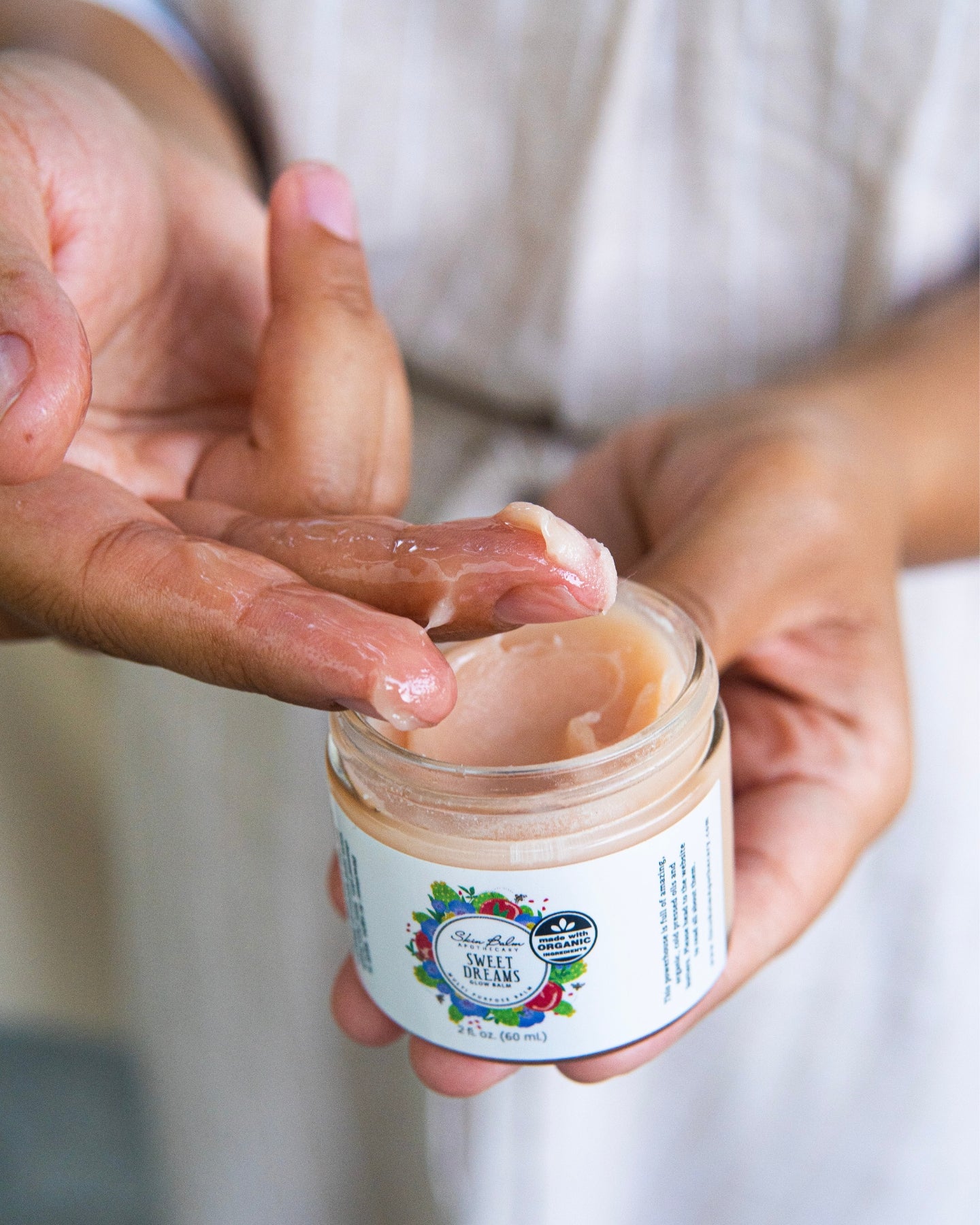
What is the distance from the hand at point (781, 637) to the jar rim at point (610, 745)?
6cm

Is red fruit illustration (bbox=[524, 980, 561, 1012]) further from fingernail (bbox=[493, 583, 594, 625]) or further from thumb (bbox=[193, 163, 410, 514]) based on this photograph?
thumb (bbox=[193, 163, 410, 514])

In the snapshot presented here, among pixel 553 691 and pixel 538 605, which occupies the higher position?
pixel 538 605

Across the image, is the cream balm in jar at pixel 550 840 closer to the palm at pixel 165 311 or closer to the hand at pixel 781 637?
the hand at pixel 781 637

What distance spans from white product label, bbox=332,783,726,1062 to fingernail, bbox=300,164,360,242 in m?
0.43

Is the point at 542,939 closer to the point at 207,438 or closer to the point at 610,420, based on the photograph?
the point at 207,438

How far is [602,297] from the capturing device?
3.38ft

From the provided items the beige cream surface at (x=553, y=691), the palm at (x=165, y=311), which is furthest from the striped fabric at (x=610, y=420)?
the beige cream surface at (x=553, y=691)

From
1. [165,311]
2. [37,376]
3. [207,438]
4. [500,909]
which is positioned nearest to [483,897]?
[500,909]

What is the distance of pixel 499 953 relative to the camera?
591 millimetres

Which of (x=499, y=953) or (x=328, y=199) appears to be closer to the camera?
(x=499, y=953)

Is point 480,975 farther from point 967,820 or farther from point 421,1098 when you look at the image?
point 967,820

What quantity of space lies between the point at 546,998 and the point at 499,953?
0.04 metres

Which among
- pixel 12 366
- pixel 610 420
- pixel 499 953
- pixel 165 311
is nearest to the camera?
pixel 12 366

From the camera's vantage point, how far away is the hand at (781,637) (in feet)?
2.40
